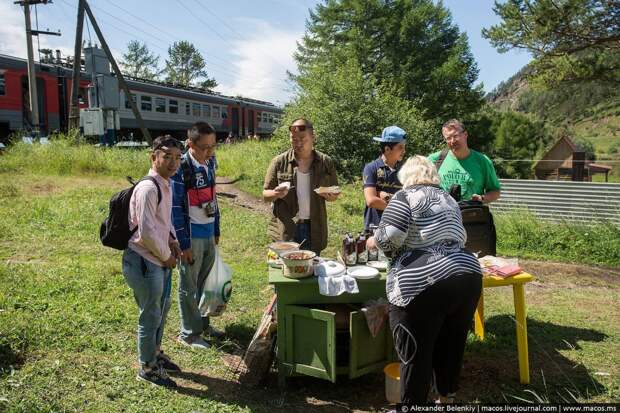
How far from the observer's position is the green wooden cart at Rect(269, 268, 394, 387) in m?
2.95

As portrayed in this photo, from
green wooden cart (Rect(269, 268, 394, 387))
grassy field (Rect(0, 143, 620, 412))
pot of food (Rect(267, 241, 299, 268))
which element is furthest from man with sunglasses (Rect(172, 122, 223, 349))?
green wooden cart (Rect(269, 268, 394, 387))

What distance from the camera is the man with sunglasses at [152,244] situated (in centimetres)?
282

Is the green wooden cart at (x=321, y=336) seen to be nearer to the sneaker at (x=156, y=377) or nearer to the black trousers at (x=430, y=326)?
the black trousers at (x=430, y=326)

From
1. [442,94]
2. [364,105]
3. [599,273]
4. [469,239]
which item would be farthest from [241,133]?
[469,239]

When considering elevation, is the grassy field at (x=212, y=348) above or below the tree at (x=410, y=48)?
below

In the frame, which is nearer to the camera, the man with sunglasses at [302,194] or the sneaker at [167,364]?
the sneaker at [167,364]

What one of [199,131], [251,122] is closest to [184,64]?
[251,122]

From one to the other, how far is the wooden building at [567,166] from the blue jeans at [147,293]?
47.5 ft

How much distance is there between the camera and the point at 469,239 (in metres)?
3.68

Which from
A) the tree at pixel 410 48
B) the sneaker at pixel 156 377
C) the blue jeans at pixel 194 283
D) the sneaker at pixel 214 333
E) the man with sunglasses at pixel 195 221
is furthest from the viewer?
the tree at pixel 410 48

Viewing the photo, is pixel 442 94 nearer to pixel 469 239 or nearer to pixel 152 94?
A: pixel 152 94

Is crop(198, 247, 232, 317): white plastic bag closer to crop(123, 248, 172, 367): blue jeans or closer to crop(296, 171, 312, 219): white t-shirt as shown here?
crop(123, 248, 172, 367): blue jeans

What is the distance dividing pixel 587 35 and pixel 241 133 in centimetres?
2160

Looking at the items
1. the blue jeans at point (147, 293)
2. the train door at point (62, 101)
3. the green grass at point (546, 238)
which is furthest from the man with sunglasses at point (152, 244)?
the train door at point (62, 101)
